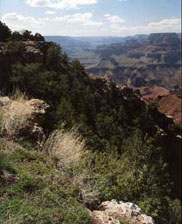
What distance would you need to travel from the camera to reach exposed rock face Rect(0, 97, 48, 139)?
19.9 ft

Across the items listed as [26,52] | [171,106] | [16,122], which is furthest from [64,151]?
[171,106]

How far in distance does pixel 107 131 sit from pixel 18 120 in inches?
514

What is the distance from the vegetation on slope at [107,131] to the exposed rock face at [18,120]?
27.5 inches

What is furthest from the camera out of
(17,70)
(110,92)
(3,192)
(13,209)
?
(110,92)

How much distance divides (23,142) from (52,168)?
129 centimetres

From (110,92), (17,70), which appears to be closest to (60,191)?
(17,70)

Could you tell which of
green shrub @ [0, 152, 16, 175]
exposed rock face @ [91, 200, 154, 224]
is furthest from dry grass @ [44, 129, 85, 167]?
green shrub @ [0, 152, 16, 175]

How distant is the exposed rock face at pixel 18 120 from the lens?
6.05 meters

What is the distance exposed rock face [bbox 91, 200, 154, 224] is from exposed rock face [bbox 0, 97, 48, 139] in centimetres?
287

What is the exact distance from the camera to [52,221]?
3389mm

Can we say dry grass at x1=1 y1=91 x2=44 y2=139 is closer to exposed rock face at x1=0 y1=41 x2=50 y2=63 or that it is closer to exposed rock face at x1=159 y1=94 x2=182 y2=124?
exposed rock face at x1=0 y1=41 x2=50 y2=63

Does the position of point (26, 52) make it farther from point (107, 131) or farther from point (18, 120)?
point (18, 120)

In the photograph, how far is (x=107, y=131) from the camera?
19.1m

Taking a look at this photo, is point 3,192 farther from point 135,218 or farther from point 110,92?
point 110,92
